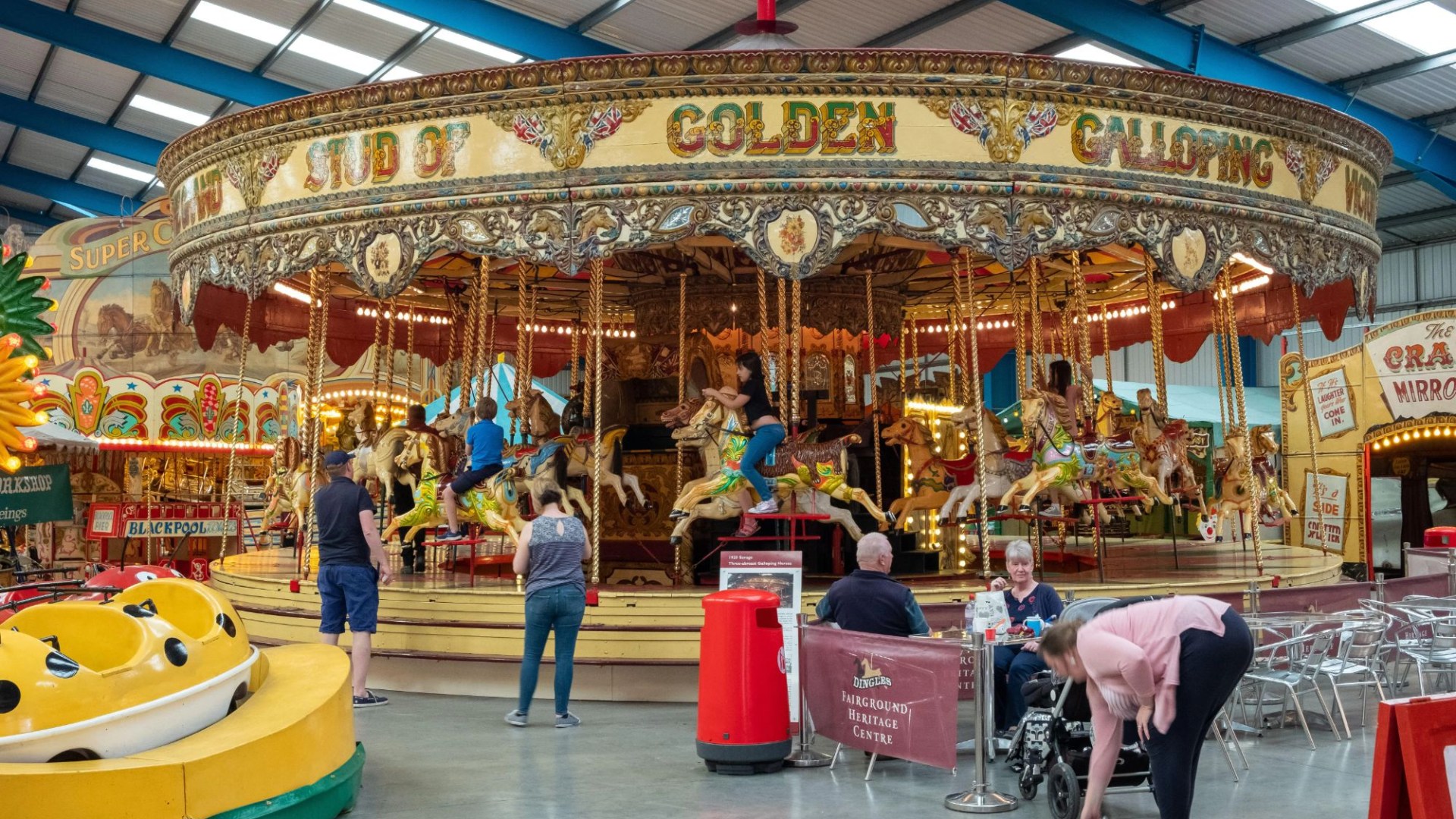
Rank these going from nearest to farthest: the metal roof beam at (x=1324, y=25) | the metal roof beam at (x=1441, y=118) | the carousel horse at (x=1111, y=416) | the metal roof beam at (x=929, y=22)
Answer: the carousel horse at (x=1111, y=416), the metal roof beam at (x=1324, y=25), the metal roof beam at (x=929, y=22), the metal roof beam at (x=1441, y=118)

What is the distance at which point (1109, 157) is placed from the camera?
11.2 m

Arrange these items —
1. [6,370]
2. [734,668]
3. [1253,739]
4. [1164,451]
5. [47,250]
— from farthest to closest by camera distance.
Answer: [47,250]
[1164,451]
[6,370]
[1253,739]
[734,668]

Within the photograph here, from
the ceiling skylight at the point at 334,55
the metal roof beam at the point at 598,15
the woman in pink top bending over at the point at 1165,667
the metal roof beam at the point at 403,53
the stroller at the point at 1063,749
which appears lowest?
the stroller at the point at 1063,749

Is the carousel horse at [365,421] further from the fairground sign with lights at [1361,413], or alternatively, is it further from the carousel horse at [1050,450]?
the fairground sign with lights at [1361,413]

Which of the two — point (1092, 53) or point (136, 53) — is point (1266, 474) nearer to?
point (1092, 53)

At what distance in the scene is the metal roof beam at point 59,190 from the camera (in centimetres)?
3891

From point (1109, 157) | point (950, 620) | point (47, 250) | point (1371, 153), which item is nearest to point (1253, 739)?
point (950, 620)

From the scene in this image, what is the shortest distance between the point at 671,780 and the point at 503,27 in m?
17.0

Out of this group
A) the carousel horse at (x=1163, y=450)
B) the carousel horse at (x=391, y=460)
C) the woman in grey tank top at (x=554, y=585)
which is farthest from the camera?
the carousel horse at (x=1163, y=450)

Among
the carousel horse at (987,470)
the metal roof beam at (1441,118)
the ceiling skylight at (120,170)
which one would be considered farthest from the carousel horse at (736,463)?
the ceiling skylight at (120,170)

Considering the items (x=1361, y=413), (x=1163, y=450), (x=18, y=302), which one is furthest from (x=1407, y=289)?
(x=18, y=302)

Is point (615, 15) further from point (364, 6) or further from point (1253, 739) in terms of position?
point (1253, 739)

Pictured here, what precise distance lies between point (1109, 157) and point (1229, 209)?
132 centimetres

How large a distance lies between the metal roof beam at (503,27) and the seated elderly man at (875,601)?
51.8 ft
